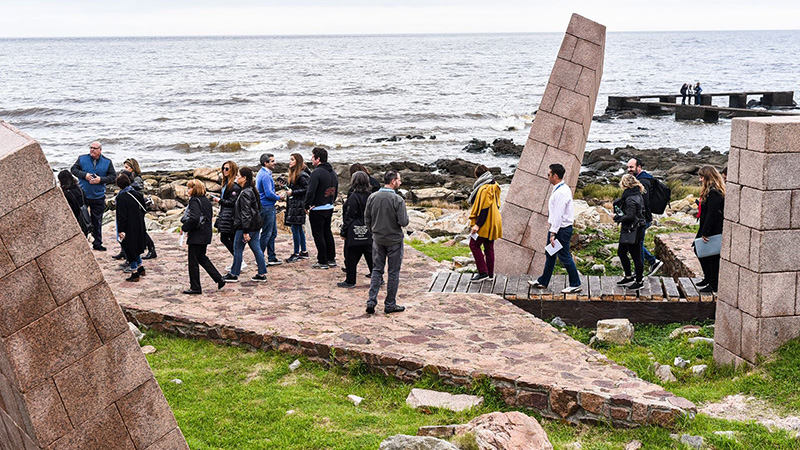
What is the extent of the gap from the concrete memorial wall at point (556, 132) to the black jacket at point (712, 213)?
7.58ft

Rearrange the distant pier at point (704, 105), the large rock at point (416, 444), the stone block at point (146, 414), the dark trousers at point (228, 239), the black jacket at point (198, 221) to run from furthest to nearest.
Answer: the distant pier at point (704, 105) < the dark trousers at point (228, 239) < the black jacket at point (198, 221) < the stone block at point (146, 414) < the large rock at point (416, 444)

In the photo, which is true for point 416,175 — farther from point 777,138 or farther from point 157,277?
point 777,138

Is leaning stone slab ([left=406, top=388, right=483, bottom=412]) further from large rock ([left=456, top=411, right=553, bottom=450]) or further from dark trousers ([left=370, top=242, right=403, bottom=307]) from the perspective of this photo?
dark trousers ([left=370, top=242, right=403, bottom=307])

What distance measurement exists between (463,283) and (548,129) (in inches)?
105

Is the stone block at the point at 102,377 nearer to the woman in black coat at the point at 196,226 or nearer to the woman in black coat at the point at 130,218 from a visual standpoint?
the woman in black coat at the point at 196,226

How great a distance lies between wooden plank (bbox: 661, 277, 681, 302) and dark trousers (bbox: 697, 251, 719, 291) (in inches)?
16.4

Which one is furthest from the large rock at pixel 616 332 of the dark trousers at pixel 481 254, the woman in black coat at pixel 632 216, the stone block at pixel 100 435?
the stone block at pixel 100 435

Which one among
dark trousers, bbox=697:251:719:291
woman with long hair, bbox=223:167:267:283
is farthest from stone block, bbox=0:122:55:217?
dark trousers, bbox=697:251:719:291

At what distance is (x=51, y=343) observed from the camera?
4.80 meters

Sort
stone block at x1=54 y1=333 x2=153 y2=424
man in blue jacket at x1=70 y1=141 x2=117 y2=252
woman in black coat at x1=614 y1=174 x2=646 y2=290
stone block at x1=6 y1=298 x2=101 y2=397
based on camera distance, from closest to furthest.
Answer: stone block at x1=6 y1=298 x2=101 y2=397 < stone block at x1=54 y1=333 x2=153 y2=424 < woman in black coat at x1=614 y1=174 x2=646 y2=290 < man in blue jacket at x1=70 y1=141 x2=117 y2=252

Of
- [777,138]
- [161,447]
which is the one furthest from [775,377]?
[161,447]

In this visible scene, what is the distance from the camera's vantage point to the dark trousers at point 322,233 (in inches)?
445

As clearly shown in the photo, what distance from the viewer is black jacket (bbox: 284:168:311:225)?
37.4 ft

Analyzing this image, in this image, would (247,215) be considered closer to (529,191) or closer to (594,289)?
(529,191)
